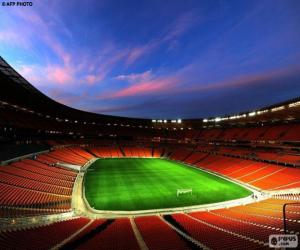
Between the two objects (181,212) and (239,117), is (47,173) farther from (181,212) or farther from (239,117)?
(239,117)

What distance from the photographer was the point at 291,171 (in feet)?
116

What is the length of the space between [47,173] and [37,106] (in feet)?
78.3

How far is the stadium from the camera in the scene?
15008 millimetres

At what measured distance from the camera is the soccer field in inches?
1075

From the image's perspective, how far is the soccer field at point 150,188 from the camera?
27.3 meters

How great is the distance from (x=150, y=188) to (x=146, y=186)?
132 cm

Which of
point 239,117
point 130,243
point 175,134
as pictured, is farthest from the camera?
point 175,134

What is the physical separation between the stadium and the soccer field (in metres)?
0.15

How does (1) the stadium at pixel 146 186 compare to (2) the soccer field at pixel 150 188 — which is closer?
(1) the stadium at pixel 146 186

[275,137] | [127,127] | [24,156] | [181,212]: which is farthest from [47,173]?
[127,127]

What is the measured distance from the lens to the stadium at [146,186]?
15008 millimetres

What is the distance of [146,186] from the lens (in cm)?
3516

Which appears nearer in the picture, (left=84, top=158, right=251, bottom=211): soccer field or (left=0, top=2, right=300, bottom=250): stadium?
(left=0, top=2, right=300, bottom=250): stadium

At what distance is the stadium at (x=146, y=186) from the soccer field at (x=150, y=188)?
147 mm
